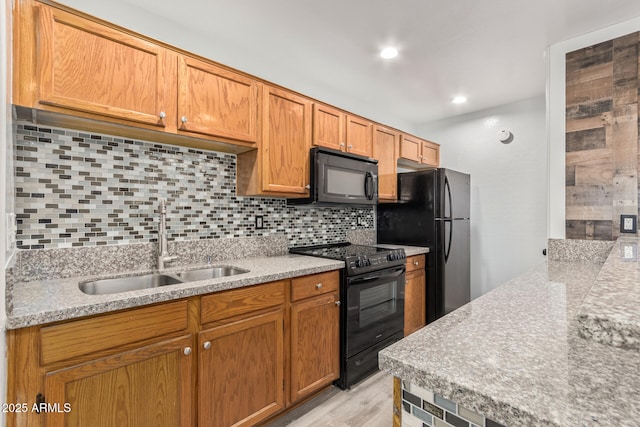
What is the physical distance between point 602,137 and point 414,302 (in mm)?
1914

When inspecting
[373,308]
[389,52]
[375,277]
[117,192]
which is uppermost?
[389,52]

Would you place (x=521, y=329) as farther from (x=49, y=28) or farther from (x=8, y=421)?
(x=49, y=28)

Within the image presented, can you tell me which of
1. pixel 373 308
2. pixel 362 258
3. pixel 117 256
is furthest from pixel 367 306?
pixel 117 256

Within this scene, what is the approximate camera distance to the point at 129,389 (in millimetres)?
1279

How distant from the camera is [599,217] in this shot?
195 cm

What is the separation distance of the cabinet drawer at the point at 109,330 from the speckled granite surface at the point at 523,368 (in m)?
1.06

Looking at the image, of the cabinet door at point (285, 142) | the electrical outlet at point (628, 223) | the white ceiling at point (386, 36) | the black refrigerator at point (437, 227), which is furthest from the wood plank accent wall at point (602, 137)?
the cabinet door at point (285, 142)

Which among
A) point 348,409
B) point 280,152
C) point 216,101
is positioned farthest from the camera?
point 280,152

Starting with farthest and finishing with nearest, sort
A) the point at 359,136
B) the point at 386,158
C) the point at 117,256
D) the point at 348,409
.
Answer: the point at 386,158 < the point at 359,136 < the point at 348,409 < the point at 117,256

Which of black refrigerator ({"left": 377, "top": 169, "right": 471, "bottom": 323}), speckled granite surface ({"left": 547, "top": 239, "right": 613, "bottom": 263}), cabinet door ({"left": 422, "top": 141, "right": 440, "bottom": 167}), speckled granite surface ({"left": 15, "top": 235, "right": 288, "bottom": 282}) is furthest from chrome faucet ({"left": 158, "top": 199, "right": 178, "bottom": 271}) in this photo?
cabinet door ({"left": 422, "top": 141, "right": 440, "bottom": 167})

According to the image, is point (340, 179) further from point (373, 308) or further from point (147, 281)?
point (147, 281)

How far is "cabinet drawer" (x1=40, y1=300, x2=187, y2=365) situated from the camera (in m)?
1.11

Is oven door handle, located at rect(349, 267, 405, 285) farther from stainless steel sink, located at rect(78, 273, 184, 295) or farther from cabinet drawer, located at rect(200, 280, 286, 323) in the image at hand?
stainless steel sink, located at rect(78, 273, 184, 295)

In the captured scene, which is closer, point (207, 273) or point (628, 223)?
point (628, 223)
